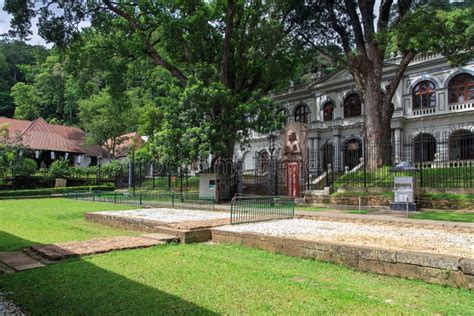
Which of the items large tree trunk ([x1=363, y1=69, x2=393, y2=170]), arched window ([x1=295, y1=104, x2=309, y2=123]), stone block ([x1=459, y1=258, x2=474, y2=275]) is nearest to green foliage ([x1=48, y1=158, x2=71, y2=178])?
arched window ([x1=295, y1=104, x2=309, y2=123])

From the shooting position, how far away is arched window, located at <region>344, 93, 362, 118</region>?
36659 millimetres

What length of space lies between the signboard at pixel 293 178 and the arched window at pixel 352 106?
61.2ft

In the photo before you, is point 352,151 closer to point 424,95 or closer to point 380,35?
point 424,95

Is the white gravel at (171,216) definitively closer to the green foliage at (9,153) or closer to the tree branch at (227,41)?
the tree branch at (227,41)

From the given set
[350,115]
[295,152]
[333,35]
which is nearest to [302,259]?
[295,152]

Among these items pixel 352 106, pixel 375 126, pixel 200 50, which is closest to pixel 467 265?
pixel 375 126

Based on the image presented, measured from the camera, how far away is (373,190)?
17.8 meters

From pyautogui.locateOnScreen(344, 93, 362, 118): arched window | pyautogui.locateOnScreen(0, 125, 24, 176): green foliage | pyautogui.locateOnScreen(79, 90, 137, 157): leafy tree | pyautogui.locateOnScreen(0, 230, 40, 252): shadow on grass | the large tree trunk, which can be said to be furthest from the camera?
pyautogui.locateOnScreen(79, 90, 137, 157): leafy tree

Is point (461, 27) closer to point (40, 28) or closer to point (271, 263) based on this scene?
point (271, 263)

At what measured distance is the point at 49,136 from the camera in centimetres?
4719

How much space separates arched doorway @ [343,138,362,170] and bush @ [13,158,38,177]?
26147 mm

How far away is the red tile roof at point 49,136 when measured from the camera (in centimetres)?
4444

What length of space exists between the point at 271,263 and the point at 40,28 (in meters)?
17.0

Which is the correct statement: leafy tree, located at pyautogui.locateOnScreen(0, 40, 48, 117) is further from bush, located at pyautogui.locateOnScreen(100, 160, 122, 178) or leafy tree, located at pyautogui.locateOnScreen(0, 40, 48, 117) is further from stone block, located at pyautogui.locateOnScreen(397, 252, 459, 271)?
stone block, located at pyautogui.locateOnScreen(397, 252, 459, 271)
